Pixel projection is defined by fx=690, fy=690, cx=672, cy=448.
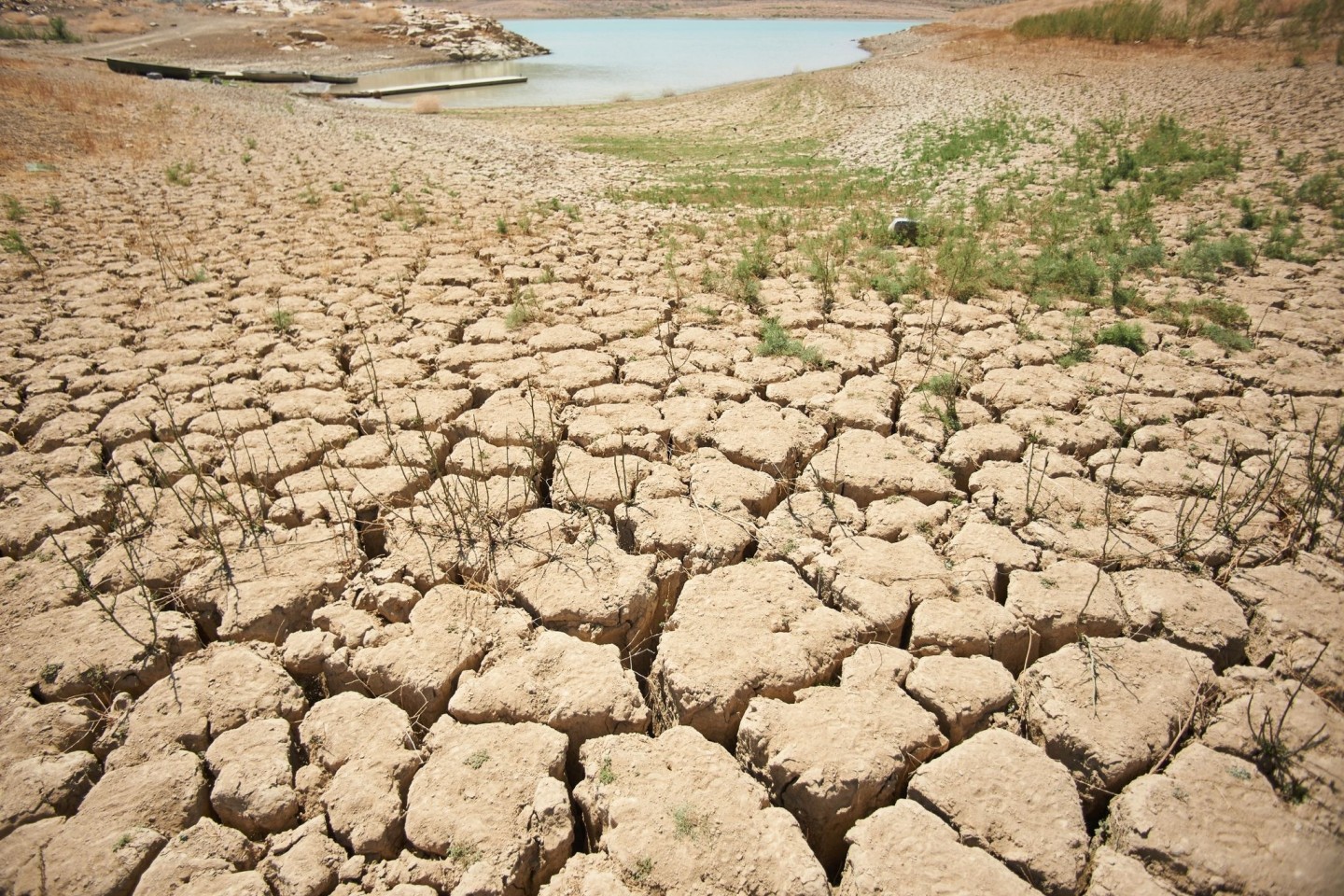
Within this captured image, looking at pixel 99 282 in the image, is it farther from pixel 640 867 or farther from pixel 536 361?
pixel 640 867

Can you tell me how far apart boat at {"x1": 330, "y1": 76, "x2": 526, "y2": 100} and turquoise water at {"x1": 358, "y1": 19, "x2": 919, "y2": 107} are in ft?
1.55

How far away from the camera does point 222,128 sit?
37.0 feet

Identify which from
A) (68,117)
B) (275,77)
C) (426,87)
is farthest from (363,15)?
(68,117)

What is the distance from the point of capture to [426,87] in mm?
23812

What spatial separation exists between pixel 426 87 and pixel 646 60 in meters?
12.9

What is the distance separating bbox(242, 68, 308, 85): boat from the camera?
22844 mm

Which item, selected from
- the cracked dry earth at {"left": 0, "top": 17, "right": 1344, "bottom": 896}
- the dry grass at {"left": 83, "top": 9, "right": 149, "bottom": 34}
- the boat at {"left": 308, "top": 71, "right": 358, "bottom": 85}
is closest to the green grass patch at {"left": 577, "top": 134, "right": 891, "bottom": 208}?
the cracked dry earth at {"left": 0, "top": 17, "right": 1344, "bottom": 896}

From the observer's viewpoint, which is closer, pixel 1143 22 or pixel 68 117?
pixel 68 117

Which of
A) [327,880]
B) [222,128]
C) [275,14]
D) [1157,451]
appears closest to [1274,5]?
[1157,451]

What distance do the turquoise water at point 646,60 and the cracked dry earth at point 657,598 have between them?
18.8 meters

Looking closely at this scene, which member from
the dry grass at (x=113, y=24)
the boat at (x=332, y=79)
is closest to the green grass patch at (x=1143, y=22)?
the boat at (x=332, y=79)

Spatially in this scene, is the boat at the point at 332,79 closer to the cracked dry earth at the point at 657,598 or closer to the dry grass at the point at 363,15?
the dry grass at the point at 363,15

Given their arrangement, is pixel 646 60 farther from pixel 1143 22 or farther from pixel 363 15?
pixel 1143 22

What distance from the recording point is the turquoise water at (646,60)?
912 inches
